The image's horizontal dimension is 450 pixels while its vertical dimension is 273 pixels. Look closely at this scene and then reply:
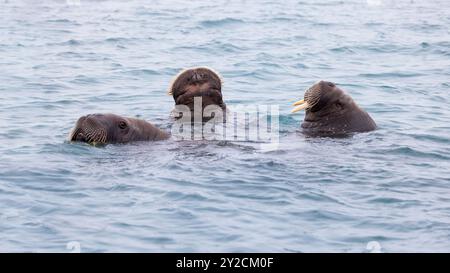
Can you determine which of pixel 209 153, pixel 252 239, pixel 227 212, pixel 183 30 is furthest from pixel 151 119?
pixel 183 30

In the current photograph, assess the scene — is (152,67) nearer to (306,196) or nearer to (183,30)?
(183,30)

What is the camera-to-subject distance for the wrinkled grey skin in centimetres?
1227

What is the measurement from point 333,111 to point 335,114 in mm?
49

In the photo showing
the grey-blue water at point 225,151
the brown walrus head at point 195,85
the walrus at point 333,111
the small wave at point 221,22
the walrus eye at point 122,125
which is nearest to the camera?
the grey-blue water at point 225,151

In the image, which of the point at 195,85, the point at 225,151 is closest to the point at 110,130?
the point at 225,151

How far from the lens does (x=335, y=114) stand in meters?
12.4

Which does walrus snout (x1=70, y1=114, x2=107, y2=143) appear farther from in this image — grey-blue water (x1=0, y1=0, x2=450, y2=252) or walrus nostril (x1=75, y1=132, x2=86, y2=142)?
grey-blue water (x1=0, y1=0, x2=450, y2=252)

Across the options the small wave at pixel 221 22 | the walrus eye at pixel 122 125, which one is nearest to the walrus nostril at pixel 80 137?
the walrus eye at pixel 122 125

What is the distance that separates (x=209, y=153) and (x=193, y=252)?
3.21m

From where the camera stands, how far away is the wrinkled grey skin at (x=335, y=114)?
12266 millimetres

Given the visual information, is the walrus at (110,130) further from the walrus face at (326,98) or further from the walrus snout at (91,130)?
the walrus face at (326,98)

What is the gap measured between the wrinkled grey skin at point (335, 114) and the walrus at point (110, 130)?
2.26 metres

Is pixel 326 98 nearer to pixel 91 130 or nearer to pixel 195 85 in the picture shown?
pixel 195 85

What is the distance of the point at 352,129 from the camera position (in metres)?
12.2
